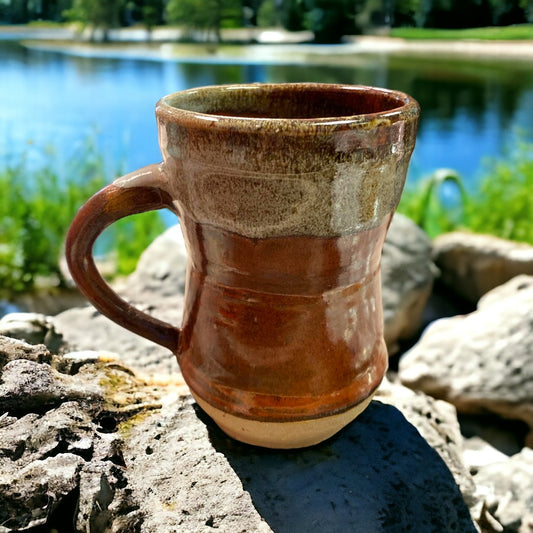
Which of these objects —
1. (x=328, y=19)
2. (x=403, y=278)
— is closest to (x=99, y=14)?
(x=328, y=19)

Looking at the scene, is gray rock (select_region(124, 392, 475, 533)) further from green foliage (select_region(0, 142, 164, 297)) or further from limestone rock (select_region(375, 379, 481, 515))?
green foliage (select_region(0, 142, 164, 297))

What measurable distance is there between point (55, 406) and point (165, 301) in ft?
2.24

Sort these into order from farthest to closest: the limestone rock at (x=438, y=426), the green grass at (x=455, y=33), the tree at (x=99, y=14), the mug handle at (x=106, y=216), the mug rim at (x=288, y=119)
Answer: the tree at (x=99, y=14) → the green grass at (x=455, y=33) → the limestone rock at (x=438, y=426) → the mug handle at (x=106, y=216) → the mug rim at (x=288, y=119)

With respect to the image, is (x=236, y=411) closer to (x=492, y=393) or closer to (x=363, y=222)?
(x=363, y=222)

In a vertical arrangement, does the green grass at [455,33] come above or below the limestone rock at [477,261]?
above

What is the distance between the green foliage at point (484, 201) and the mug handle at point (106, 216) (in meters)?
2.44

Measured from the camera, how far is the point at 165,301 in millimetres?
1504

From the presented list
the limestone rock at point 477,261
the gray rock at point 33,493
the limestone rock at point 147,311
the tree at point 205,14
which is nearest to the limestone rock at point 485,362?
the limestone rock at point 477,261

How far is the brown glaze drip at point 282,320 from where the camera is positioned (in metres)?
0.71

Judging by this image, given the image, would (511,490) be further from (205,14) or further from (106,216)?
(205,14)

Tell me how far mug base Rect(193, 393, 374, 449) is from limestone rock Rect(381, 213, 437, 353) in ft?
4.53

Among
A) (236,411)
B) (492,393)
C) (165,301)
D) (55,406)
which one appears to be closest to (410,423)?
(236,411)

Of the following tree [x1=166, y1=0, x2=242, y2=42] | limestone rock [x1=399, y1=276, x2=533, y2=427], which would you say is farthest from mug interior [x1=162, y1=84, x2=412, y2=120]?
tree [x1=166, y1=0, x2=242, y2=42]

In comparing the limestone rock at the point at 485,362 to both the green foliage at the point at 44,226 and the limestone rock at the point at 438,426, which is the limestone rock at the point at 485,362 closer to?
the limestone rock at the point at 438,426
